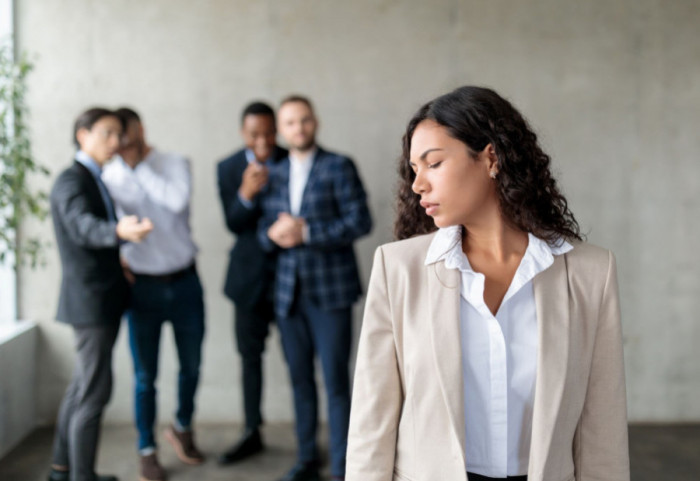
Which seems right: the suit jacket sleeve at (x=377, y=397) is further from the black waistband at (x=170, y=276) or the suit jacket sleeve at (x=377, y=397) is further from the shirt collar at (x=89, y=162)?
the black waistband at (x=170, y=276)

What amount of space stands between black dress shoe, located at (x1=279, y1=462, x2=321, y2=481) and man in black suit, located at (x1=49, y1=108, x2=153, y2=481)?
34.2 inches

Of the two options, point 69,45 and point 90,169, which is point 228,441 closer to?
point 90,169

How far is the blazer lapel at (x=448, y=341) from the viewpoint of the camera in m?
1.38

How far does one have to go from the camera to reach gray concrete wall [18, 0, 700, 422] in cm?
410

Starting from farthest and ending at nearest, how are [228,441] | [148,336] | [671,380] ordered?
[671,380]
[228,441]
[148,336]

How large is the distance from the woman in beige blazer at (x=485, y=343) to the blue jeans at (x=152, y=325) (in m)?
2.18

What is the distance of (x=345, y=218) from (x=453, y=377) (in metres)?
1.97

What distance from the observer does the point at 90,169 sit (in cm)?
313

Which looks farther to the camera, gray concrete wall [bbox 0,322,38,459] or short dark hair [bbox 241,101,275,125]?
gray concrete wall [bbox 0,322,38,459]

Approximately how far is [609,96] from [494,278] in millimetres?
3043

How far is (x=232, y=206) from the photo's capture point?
140 inches

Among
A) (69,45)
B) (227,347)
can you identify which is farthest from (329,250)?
(69,45)

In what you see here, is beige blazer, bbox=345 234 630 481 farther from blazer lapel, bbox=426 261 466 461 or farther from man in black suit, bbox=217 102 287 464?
man in black suit, bbox=217 102 287 464

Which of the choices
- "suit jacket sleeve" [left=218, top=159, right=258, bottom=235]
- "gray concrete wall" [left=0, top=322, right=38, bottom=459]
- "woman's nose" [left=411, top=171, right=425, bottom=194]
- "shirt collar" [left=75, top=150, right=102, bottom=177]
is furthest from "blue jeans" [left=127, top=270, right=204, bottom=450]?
"woman's nose" [left=411, top=171, right=425, bottom=194]
